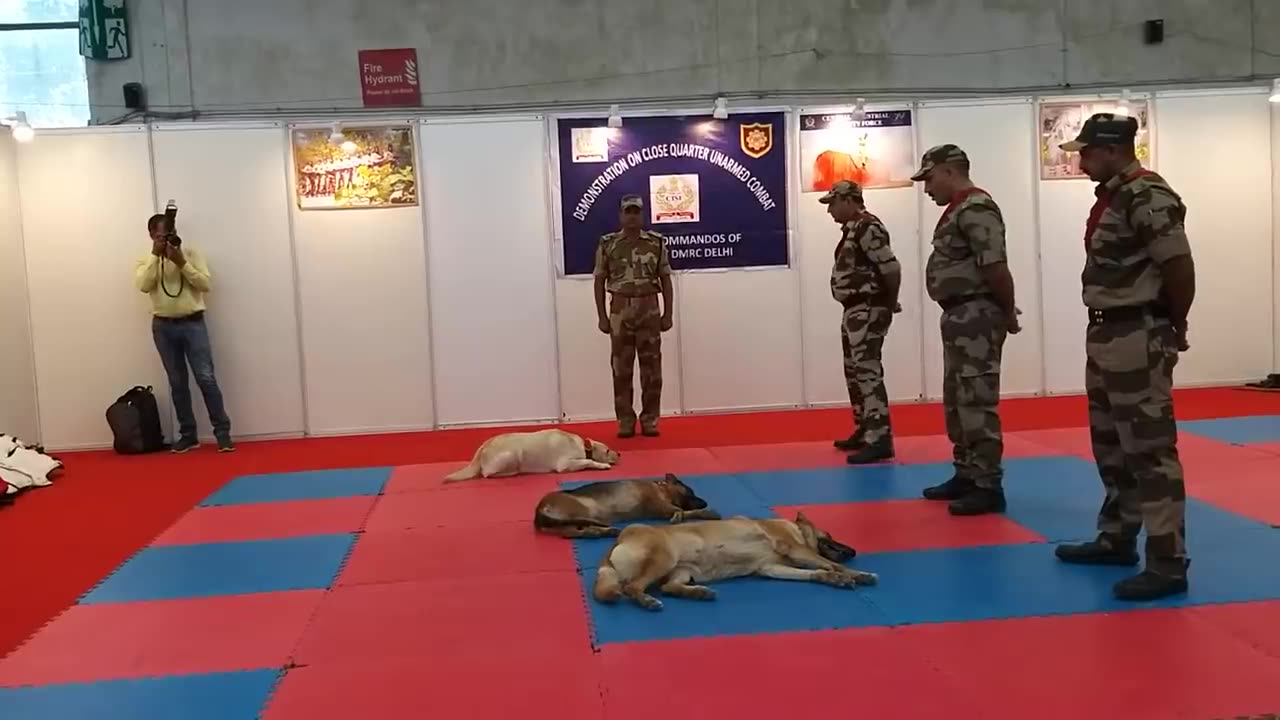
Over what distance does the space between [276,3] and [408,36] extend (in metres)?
1.33

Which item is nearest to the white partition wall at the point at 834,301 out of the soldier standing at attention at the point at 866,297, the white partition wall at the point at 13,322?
the soldier standing at attention at the point at 866,297

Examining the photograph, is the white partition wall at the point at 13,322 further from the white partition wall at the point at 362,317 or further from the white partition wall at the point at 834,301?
the white partition wall at the point at 834,301

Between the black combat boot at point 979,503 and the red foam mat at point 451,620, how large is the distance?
2327mm

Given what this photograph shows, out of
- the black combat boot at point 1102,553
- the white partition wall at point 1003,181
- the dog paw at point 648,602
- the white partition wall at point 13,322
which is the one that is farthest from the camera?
the white partition wall at point 1003,181

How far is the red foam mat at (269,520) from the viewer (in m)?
6.26

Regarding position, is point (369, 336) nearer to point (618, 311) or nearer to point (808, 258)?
point (618, 311)

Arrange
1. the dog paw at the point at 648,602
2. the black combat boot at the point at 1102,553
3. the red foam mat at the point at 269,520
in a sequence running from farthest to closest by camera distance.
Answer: the red foam mat at the point at 269,520
the black combat boot at the point at 1102,553
the dog paw at the point at 648,602

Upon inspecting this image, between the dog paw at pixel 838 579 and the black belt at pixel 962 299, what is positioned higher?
the black belt at pixel 962 299

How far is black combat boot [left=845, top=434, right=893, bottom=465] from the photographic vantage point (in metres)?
7.70

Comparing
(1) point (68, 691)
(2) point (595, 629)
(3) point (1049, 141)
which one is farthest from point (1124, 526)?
(3) point (1049, 141)

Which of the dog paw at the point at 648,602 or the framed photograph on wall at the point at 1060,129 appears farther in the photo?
the framed photograph on wall at the point at 1060,129

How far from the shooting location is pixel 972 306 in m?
5.85

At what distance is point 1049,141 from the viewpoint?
11.0 m

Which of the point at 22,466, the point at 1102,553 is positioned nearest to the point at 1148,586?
the point at 1102,553
